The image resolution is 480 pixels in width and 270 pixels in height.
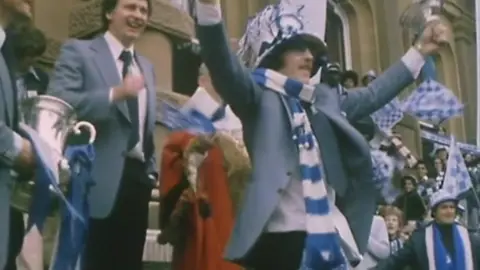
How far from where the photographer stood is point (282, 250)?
5.14 meters

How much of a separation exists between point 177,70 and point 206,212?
3286 millimetres

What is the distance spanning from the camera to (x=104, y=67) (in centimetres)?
573

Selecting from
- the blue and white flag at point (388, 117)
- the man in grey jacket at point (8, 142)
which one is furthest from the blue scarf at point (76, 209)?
the blue and white flag at point (388, 117)

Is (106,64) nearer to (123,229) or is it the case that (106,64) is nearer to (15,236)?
(123,229)

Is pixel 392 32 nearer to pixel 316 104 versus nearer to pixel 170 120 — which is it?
pixel 170 120

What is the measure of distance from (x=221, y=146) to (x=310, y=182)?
1016mm

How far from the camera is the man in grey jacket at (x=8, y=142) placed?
15.4ft

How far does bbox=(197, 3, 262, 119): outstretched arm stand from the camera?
4898 mm

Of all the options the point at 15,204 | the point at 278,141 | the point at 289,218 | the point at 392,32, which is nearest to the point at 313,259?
the point at 289,218

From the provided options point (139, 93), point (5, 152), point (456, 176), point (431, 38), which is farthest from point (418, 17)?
point (456, 176)

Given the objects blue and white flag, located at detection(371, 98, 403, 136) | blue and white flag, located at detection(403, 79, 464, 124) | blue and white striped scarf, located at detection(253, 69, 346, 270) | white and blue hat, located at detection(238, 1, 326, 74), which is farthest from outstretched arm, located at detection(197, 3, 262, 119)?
blue and white flag, located at detection(403, 79, 464, 124)

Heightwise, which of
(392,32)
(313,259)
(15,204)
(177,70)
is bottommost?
(313,259)

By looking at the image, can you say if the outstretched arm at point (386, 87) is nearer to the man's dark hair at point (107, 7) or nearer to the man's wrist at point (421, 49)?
the man's wrist at point (421, 49)

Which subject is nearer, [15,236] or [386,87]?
[15,236]
